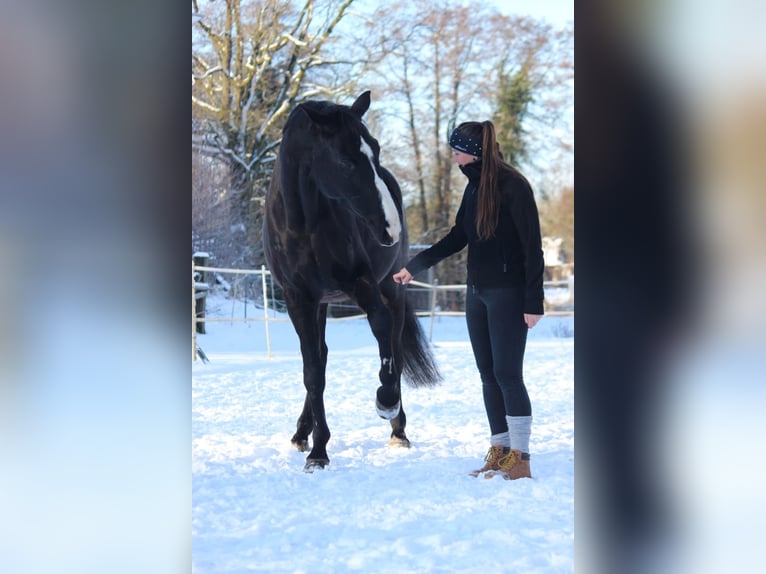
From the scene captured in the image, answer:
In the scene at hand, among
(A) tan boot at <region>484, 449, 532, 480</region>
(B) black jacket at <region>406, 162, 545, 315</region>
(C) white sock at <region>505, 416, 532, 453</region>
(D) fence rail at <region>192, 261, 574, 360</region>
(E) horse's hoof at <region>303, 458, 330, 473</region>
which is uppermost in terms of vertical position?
(B) black jacket at <region>406, 162, 545, 315</region>

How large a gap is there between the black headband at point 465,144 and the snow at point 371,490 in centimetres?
117

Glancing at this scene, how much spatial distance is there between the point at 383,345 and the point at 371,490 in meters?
0.68

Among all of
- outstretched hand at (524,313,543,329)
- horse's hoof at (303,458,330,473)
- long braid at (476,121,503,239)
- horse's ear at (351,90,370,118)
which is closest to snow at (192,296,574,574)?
horse's hoof at (303,458,330,473)

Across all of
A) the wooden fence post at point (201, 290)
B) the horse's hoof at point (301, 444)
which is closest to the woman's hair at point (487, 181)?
the horse's hoof at point (301, 444)

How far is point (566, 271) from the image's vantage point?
35.7 ft

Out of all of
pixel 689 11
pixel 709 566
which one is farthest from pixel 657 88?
pixel 709 566

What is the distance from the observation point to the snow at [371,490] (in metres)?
1.82

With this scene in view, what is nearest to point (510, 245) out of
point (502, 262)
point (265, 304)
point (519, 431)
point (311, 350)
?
point (502, 262)

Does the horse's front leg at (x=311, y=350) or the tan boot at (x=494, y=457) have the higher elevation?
the horse's front leg at (x=311, y=350)

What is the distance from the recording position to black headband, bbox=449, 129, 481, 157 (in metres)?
2.72

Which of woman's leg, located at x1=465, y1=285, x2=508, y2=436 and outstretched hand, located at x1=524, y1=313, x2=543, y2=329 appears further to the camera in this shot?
woman's leg, located at x1=465, y1=285, x2=508, y2=436

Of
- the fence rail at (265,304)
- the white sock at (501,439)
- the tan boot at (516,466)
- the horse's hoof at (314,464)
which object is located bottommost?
the horse's hoof at (314,464)

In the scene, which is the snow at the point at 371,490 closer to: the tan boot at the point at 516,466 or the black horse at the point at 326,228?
the tan boot at the point at 516,466

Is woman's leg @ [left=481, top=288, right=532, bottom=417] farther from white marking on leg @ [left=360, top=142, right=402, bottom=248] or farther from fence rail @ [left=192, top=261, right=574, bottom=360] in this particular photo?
fence rail @ [left=192, top=261, right=574, bottom=360]
